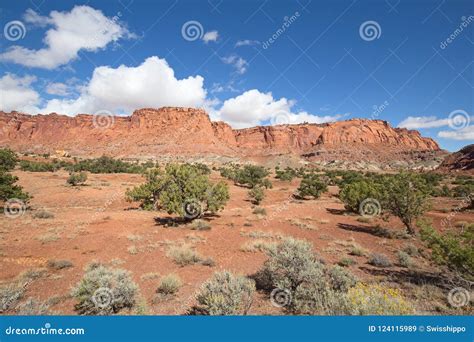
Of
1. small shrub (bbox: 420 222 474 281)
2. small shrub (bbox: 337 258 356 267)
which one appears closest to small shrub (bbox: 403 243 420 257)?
small shrub (bbox: 337 258 356 267)

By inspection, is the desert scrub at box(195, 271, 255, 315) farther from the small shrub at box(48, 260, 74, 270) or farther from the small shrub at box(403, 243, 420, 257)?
the small shrub at box(403, 243, 420, 257)

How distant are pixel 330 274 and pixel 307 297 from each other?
1241 millimetres

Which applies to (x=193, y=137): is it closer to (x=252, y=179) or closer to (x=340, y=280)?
(x=252, y=179)

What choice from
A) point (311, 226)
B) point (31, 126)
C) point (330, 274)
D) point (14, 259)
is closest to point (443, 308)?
point (330, 274)

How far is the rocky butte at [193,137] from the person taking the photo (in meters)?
103

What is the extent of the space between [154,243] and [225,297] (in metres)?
6.95

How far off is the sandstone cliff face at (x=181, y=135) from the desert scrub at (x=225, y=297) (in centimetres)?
9695

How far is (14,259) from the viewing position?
9.44 m

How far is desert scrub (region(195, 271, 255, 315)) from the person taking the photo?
4992mm

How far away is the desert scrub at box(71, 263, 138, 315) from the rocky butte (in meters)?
90.1

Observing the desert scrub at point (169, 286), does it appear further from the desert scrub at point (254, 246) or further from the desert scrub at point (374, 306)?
the desert scrub at point (374, 306)

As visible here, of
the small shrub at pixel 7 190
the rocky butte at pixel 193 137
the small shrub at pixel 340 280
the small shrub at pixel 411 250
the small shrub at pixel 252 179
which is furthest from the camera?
the rocky butte at pixel 193 137

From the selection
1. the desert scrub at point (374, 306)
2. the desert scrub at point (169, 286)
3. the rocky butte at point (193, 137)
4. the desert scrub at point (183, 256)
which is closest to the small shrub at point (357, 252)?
the desert scrub at point (183, 256)

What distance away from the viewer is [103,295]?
592 cm
